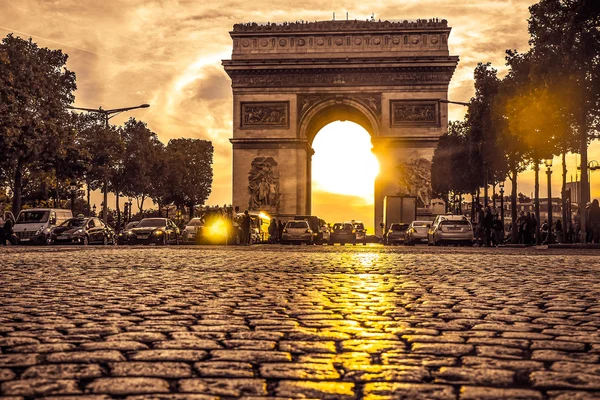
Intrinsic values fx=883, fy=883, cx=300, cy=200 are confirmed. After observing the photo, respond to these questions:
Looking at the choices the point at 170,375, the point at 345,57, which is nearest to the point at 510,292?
the point at 170,375

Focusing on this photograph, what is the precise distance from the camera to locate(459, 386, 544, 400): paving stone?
371 cm

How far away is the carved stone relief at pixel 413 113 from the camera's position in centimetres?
5547

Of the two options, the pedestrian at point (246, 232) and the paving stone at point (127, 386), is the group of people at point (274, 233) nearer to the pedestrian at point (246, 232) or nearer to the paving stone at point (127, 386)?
the pedestrian at point (246, 232)

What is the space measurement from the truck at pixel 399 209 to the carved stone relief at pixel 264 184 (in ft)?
28.1

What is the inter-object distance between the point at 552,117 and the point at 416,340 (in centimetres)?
2536

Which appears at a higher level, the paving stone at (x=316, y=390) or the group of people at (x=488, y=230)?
the group of people at (x=488, y=230)

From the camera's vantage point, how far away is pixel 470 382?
4.07 m

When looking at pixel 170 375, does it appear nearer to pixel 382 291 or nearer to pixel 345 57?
pixel 382 291

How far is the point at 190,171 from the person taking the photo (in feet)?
282

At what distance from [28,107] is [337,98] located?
926 inches

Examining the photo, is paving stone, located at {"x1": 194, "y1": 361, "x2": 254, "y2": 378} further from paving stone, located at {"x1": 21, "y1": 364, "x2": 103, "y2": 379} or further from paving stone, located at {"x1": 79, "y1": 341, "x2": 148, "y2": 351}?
paving stone, located at {"x1": 79, "y1": 341, "x2": 148, "y2": 351}

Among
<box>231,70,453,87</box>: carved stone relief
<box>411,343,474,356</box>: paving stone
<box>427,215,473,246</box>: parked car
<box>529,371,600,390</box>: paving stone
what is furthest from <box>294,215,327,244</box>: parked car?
<box>529,371,600,390</box>: paving stone

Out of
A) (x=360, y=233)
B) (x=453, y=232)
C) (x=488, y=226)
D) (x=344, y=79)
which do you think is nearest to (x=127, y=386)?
(x=453, y=232)

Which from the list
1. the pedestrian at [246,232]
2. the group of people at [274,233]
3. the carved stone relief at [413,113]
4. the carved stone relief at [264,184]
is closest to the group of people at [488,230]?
the pedestrian at [246,232]
